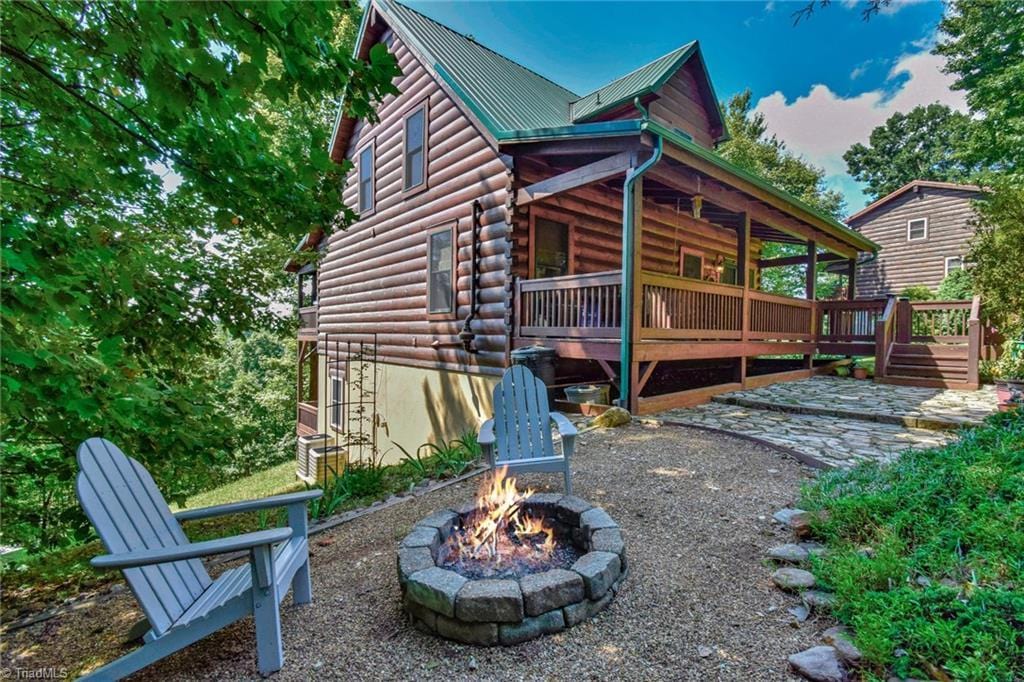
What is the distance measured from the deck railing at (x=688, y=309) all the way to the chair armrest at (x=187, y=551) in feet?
16.7

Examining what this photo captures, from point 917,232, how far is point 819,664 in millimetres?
24166

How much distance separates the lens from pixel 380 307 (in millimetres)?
10602

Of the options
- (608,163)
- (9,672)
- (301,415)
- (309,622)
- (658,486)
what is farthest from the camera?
(301,415)

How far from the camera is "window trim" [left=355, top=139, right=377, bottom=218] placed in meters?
10.8

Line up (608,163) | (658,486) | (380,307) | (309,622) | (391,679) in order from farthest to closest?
1. (380,307)
2. (608,163)
3. (658,486)
4. (309,622)
5. (391,679)

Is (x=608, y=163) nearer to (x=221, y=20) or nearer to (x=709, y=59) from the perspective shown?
(x=221, y=20)

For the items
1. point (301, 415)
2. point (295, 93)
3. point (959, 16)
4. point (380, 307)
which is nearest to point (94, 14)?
point (295, 93)

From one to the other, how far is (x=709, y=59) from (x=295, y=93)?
Result: 11264mm

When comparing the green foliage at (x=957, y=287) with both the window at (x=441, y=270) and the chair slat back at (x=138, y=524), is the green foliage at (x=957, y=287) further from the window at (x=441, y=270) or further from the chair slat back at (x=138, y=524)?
the chair slat back at (x=138, y=524)

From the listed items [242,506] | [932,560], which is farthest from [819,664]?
[242,506]

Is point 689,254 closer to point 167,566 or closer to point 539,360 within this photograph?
point 539,360

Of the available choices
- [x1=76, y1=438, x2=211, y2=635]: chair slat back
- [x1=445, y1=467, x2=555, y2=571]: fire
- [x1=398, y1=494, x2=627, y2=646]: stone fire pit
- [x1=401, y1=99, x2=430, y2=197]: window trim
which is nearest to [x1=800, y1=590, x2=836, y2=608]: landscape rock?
[x1=398, y1=494, x2=627, y2=646]: stone fire pit

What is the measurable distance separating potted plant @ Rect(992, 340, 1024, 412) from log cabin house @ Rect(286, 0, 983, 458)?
2735 mm

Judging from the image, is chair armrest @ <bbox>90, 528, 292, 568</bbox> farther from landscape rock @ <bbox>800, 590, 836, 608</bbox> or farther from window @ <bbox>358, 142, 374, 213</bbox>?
window @ <bbox>358, 142, 374, 213</bbox>
